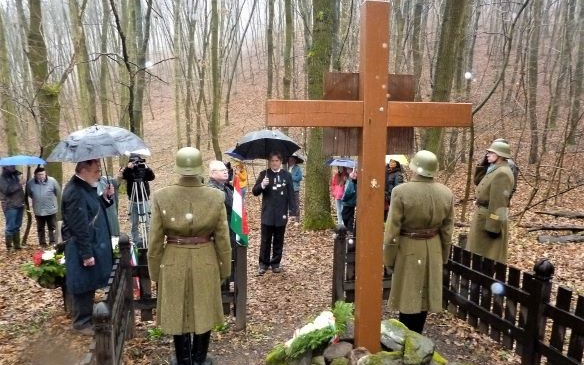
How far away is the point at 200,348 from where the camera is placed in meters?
4.21

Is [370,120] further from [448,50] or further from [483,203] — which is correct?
[448,50]

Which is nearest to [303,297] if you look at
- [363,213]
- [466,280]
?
[466,280]

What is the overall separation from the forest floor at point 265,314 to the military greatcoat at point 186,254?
1027 mm

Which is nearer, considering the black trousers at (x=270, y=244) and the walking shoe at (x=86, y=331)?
the walking shoe at (x=86, y=331)

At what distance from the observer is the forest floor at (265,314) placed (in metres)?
4.77

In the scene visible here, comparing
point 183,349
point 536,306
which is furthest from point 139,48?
point 536,306

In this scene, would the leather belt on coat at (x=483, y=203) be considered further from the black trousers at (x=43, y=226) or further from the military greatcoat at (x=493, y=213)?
the black trousers at (x=43, y=226)

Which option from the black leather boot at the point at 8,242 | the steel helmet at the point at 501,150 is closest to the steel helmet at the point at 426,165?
the steel helmet at the point at 501,150

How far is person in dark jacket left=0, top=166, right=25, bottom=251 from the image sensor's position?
375 inches

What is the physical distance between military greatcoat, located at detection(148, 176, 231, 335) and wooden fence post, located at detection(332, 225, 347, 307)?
6.20ft

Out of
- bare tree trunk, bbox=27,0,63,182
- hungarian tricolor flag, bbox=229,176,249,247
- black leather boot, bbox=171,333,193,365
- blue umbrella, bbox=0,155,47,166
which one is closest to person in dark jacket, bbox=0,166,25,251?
blue umbrella, bbox=0,155,47,166

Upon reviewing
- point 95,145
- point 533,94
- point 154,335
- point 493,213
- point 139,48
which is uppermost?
point 139,48

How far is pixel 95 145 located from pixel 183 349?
239 cm

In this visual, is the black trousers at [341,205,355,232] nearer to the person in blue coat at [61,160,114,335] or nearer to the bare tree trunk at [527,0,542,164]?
the person in blue coat at [61,160,114,335]
